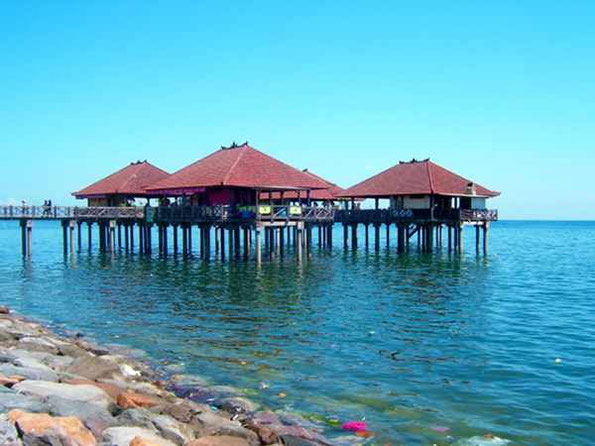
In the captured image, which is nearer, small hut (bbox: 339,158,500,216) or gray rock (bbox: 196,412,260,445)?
gray rock (bbox: 196,412,260,445)

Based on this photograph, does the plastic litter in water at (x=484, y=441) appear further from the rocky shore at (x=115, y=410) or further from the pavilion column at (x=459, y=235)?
the pavilion column at (x=459, y=235)

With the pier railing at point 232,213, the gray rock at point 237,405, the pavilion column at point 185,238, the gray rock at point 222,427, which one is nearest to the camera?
the gray rock at point 222,427

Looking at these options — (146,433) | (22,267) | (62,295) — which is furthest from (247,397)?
(22,267)

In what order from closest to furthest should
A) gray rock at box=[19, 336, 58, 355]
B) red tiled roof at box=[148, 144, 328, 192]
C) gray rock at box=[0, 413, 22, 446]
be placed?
gray rock at box=[0, 413, 22, 446], gray rock at box=[19, 336, 58, 355], red tiled roof at box=[148, 144, 328, 192]

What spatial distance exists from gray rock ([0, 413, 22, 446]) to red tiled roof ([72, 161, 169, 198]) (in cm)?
3533

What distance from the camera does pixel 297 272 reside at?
31.4 m

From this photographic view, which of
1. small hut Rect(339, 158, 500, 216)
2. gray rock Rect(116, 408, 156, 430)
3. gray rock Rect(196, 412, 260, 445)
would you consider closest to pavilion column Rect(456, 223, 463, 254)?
small hut Rect(339, 158, 500, 216)

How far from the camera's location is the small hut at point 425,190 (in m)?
40.3

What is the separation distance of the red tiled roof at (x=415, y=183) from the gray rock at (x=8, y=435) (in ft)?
113

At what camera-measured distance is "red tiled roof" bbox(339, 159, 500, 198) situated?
4025cm

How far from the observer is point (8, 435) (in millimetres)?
6961

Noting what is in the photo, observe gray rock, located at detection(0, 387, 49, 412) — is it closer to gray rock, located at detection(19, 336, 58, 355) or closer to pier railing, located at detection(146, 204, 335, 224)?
gray rock, located at detection(19, 336, 58, 355)

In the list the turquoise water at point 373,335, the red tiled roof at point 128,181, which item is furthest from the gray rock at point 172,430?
the red tiled roof at point 128,181

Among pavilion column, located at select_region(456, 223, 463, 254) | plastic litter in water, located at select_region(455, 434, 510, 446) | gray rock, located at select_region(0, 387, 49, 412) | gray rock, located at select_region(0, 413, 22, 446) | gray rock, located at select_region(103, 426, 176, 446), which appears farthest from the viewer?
pavilion column, located at select_region(456, 223, 463, 254)
